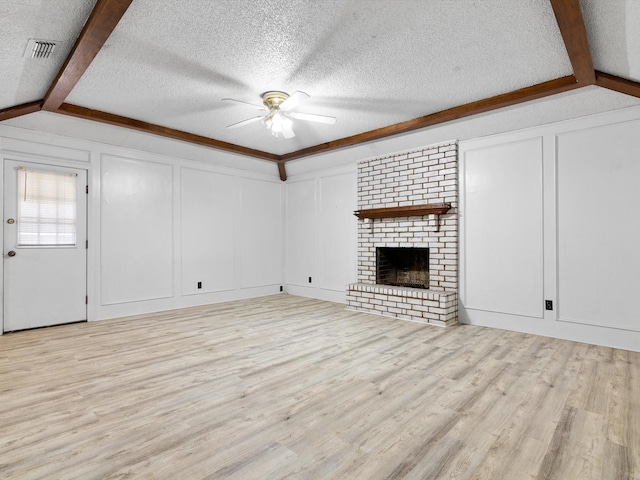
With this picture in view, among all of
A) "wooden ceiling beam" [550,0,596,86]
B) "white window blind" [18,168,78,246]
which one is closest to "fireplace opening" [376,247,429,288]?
"wooden ceiling beam" [550,0,596,86]

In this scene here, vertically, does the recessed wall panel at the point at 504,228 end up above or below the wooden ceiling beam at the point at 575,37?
below

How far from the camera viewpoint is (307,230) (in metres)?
6.57

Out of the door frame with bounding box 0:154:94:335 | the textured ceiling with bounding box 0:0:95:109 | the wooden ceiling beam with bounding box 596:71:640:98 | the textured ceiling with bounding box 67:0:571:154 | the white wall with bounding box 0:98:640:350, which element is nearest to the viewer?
the textured ceiling with bounding box 0:0:95:109

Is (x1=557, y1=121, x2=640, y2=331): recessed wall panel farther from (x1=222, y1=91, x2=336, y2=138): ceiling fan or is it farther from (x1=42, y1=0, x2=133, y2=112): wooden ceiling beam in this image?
(x1=42, y1=0, x2=133, y2=112): wooden ceiling beam

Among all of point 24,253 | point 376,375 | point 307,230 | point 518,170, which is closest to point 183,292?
point 24,253

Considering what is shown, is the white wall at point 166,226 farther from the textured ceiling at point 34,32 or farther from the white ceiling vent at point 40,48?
the white ceiling vent at point 40,48

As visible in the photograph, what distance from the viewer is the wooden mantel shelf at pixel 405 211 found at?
4.58 m

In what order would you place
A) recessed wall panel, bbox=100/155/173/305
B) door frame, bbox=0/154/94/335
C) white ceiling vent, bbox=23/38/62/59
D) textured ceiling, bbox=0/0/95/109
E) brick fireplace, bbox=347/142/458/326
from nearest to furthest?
textured ceiling, bbox=0/0/95/109 < white ceiling vent, bbox=23/38/62/59 < door frame, bbox=0/154/94/335 < brick fireplace, bbox=347/142/458/326 < recessed wall panel, bbox=100/155/173/305

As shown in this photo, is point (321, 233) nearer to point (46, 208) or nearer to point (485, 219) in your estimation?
point (485, 219)

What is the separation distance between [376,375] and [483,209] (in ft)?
9.23

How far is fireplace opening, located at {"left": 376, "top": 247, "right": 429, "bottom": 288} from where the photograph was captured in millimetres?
5211

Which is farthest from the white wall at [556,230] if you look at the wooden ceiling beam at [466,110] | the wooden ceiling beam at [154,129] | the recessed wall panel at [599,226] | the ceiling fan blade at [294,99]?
the wooden ceiling beam at [154,129]

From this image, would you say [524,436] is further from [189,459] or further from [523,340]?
[523,340]

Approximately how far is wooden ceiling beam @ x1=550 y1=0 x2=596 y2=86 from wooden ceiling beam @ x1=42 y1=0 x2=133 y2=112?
8.55 feet
